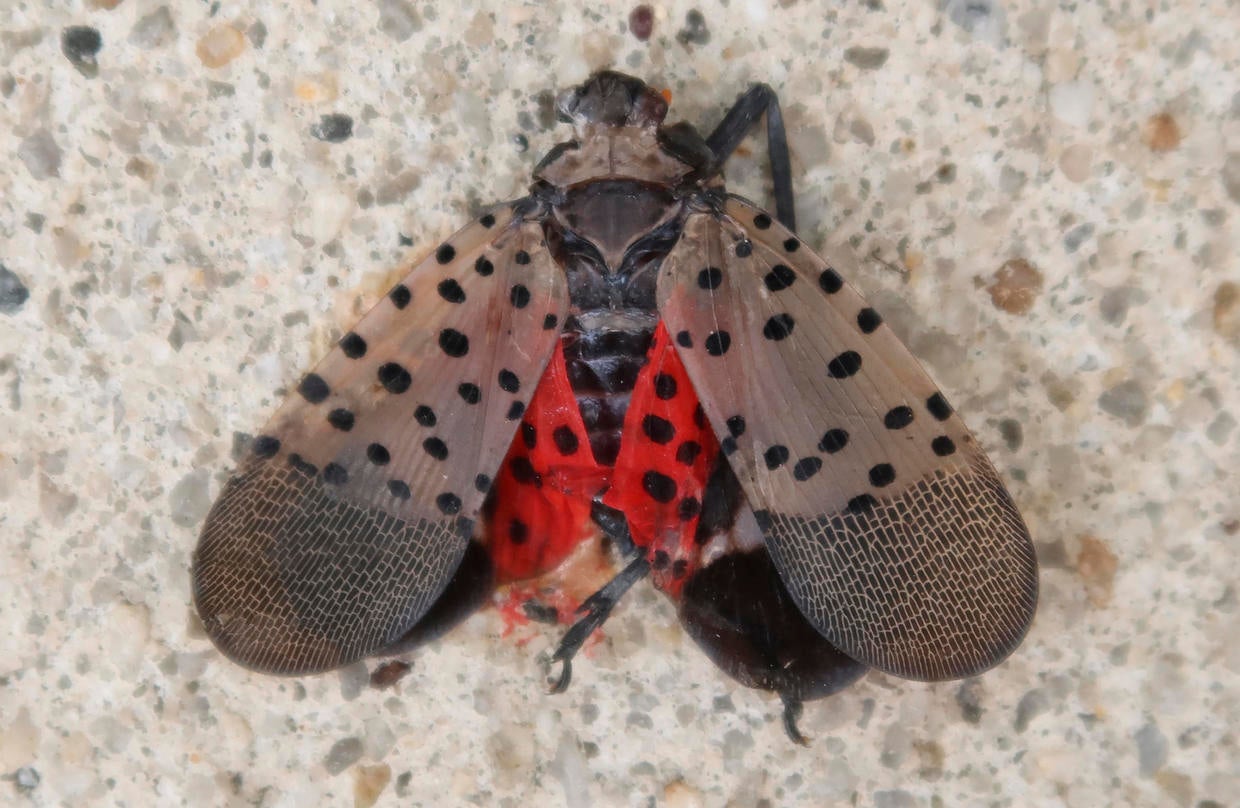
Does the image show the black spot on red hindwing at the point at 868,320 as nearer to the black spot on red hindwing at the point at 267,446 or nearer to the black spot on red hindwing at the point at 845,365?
the black spot on red hindwing at the point at 845,365

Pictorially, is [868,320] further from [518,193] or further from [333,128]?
[333,128]

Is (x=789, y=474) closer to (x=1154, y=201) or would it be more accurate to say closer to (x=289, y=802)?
(x=1154, y=201)

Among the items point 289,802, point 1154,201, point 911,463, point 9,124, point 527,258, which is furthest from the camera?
point 289,802


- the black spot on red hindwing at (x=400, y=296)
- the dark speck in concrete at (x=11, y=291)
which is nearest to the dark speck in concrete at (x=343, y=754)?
the black spot on red hindwing at (x=400, y=296)

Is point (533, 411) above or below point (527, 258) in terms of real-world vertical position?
below

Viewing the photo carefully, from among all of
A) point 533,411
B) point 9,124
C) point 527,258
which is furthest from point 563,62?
point 9,124

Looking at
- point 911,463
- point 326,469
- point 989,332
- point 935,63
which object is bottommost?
point 326,469
